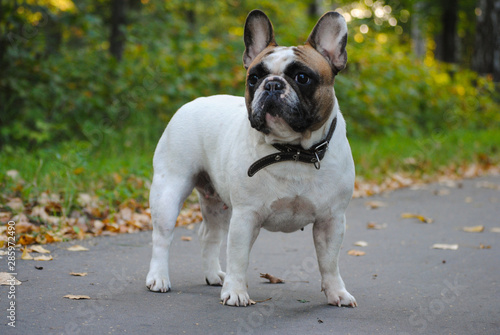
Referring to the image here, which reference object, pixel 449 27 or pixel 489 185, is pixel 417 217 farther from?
pixel 449 27

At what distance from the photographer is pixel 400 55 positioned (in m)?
16.6

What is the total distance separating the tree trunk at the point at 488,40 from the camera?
54.2 ft

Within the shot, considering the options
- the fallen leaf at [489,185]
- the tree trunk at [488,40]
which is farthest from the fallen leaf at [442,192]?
the tree trunk at [488,40]

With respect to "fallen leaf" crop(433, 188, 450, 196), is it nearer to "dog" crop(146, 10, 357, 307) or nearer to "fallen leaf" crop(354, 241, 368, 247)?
"fallen leaf" crop(354, 241, 368, 247)

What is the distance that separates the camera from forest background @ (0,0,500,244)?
249 inches

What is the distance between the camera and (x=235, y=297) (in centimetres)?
349

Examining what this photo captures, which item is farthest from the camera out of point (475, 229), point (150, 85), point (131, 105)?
point (150, 85)

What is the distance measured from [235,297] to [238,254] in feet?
0.85

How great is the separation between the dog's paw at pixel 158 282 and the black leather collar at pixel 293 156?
3.26ft

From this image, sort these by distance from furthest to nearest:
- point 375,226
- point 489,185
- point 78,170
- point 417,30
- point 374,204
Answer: point 417,30
point 489,185
point 374,204
point 78,170
point 375,226

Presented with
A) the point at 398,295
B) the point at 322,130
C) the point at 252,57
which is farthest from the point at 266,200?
the point at 398,295

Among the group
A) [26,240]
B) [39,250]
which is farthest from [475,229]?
[26,240]

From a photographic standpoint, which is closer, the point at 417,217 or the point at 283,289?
the point at 283,289

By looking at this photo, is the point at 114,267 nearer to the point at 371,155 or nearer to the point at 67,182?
the point at 67,182
